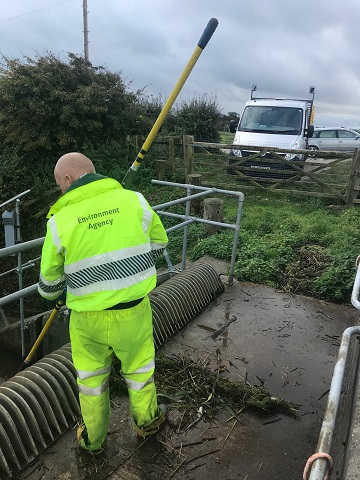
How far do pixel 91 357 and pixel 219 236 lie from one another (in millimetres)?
4761

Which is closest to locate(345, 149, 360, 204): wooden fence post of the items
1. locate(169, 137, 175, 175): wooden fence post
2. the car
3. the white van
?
the white van

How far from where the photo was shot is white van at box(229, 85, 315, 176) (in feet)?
35.3

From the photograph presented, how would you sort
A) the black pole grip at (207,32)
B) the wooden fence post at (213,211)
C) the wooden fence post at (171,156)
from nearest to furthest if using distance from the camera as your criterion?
the black pole grip at (207,32), the wooden fence post at (213,211), the wooden fence post at (171,156)

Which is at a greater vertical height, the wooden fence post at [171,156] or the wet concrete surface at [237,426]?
the wooden fence post at [171,156]

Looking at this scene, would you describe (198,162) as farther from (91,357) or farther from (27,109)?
(91,357)

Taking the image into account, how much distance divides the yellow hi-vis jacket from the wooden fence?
6.94 meters

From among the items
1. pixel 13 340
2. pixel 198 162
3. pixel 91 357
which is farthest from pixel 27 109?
pixel 91 357

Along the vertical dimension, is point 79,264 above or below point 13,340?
above

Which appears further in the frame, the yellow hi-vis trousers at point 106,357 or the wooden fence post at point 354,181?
the wooden fence post at point 354,181

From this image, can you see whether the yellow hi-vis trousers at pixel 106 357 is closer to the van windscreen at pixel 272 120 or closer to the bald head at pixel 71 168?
the bald head at pixel 71 168

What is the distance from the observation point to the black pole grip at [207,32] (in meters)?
2.69

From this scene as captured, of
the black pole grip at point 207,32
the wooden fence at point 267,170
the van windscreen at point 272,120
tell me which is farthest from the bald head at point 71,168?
the van windscreen at point 272,120

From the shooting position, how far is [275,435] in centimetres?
257

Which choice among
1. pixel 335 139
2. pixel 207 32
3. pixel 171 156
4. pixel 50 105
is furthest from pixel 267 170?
pixel 335 139
